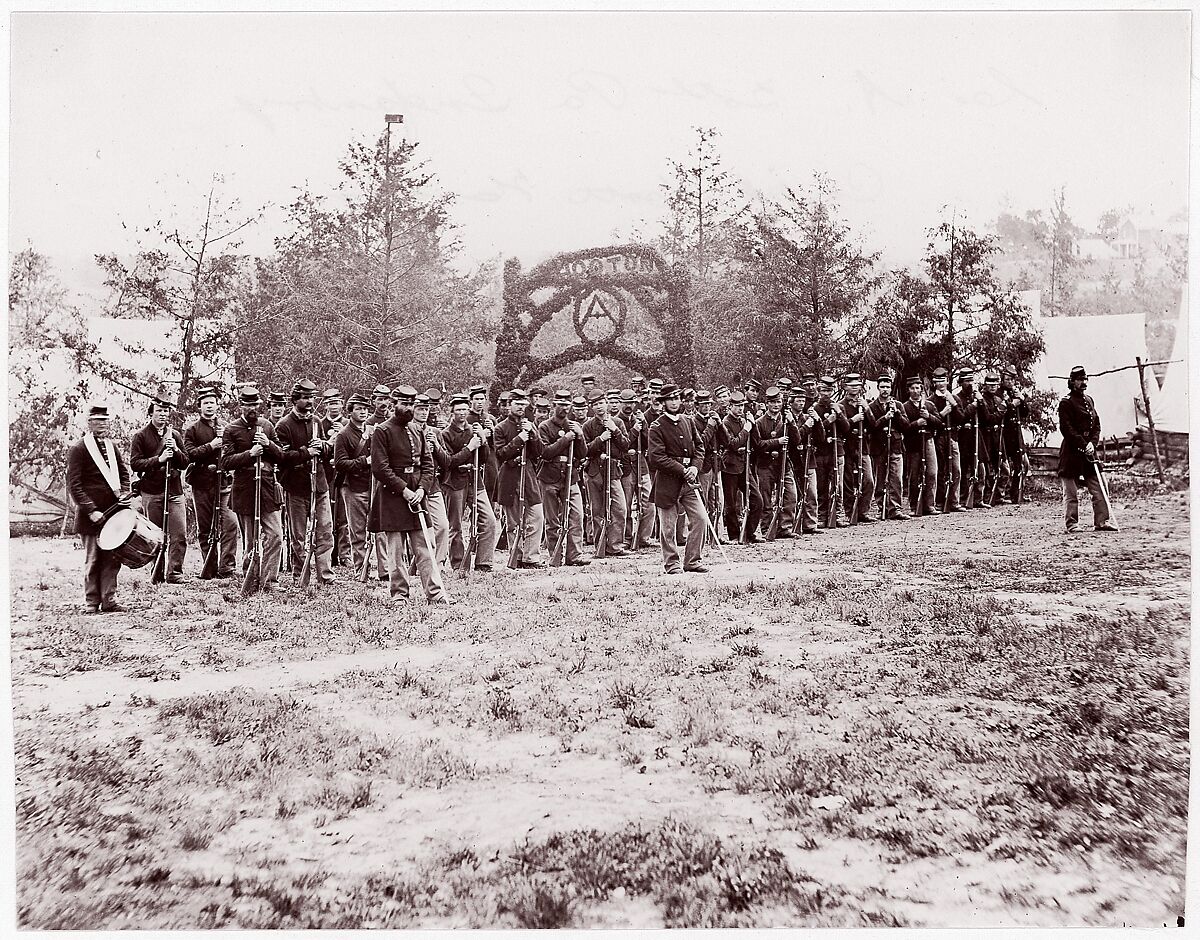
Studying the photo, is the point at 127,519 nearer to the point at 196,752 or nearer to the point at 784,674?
the point at 196,752

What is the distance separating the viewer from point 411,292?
16.8 ft

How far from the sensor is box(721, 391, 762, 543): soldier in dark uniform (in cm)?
692

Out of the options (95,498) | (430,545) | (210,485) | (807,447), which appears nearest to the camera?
(95,498)

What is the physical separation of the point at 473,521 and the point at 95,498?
2716 millimetres

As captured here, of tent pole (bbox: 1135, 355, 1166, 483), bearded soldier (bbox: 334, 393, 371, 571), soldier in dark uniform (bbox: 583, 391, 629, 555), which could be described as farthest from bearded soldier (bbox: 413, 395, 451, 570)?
tent pole (bbox: 1135, 355, 1166, 483)

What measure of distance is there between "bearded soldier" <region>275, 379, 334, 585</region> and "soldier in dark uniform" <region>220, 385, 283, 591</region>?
11 cm

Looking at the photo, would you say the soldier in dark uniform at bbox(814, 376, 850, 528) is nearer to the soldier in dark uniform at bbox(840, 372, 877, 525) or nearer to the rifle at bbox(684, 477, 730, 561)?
the soldier in dark uniform at bbox(840, 372, 877, 525)

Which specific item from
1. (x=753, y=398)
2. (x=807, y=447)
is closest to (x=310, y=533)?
(x=753, y=398)

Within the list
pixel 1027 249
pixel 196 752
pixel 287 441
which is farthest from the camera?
pixel 287 441

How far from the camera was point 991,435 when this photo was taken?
564 centimetres

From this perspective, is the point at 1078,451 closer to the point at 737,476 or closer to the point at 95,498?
the point at 737,476

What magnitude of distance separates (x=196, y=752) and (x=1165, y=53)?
20.9 ft

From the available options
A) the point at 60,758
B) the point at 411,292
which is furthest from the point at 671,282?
the point at 60,758

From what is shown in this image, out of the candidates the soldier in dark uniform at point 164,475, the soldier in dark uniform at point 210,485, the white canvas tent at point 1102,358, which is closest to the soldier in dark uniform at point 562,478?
the soldier in dark uniform at point 210,485
